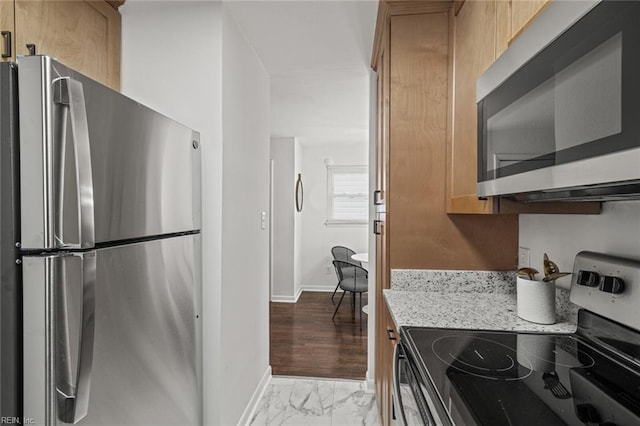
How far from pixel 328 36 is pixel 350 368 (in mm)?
2494

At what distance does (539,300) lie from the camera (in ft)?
3.84

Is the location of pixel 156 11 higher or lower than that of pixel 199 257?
higher

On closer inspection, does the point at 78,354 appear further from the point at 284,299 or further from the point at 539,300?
the point at 284,299

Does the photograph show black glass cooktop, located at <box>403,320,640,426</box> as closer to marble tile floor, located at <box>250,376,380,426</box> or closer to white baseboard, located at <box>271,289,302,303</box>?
marble tile floor, located at <box>250,376,380,426</box>

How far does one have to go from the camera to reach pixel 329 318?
429 cm

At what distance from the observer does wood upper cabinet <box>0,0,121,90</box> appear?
1.26 m

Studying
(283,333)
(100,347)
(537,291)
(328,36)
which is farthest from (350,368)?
(328,36)

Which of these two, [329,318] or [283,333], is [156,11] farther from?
[329,318]

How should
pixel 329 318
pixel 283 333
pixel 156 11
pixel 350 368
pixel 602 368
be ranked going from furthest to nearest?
1. pixel 329 318
2. pixel 283 333
3. pixel 350 368
4. pixel 156 11
5. pixel 602 368

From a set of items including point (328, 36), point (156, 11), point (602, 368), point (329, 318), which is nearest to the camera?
point (602, 368)

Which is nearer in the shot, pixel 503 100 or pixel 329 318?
pixel 503 100

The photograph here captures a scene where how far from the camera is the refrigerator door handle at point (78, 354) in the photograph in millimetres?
842

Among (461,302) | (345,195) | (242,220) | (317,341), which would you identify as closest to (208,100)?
(242,220)

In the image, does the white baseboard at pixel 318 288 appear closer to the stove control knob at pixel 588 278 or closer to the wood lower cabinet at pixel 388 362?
the wood lower cabinet at pixel 388 362
